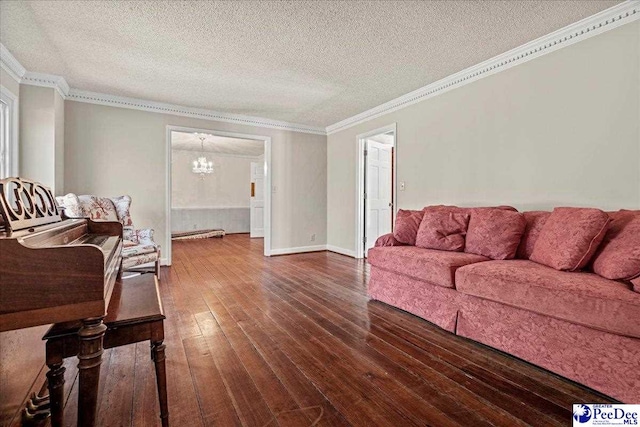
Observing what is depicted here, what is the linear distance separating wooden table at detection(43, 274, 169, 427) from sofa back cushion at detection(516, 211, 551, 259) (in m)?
2.60

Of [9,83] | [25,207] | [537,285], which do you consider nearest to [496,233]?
[537,285]

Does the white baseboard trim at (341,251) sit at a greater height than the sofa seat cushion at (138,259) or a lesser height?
lesser

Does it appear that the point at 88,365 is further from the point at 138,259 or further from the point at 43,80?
the point at 43,80

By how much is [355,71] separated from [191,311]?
2988 mm

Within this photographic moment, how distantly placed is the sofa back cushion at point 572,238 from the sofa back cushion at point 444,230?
68 centimetres

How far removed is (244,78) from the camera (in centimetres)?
362

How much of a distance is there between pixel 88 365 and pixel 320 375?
1174mm

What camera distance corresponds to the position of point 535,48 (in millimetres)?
2836

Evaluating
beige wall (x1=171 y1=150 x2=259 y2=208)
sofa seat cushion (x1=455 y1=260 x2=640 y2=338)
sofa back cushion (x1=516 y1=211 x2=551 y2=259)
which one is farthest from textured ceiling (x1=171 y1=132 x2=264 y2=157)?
sofa seat cushion (x1=455 y1=260 x2=640 y2=338)

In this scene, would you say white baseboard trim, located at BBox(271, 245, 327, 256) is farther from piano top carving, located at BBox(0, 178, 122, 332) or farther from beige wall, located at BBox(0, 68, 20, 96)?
piano top carving, located at BBox(0, 178, 122, 332)

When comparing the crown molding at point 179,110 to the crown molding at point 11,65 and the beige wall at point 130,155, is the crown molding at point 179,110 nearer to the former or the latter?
the beige wall at point 130,155

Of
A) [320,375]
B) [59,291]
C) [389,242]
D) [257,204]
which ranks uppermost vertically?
[257,204]

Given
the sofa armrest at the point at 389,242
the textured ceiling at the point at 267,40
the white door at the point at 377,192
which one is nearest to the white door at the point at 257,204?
the white door at the point at 377,192

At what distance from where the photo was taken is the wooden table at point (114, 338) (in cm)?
112
